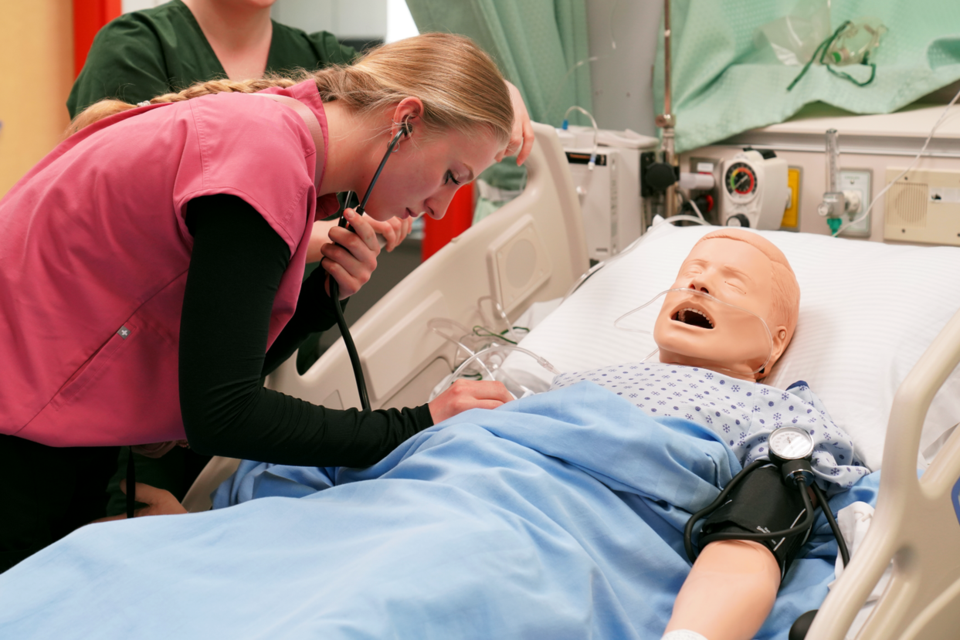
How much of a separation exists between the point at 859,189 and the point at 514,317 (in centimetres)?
92

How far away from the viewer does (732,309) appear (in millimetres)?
1426

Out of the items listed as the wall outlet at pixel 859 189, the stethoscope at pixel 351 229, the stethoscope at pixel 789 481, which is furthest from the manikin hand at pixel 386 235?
the wall outlet at pixel 859 189

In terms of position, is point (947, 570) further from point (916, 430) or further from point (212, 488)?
point (212, 488)

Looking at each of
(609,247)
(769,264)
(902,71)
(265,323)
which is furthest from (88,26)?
(902,71)

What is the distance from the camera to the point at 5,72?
230 centimetres

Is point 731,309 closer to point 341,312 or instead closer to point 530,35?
point 341,312

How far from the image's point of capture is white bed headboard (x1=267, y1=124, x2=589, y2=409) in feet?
5.19

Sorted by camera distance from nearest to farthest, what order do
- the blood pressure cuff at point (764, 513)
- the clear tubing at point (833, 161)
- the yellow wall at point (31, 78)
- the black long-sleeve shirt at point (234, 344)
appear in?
the black long-sleeve shirt at point (234, 344) → the blood pressure cuff at point (764, 513) → the clear tubing at point (833, 161) → the yellow wall at point (31, 78)

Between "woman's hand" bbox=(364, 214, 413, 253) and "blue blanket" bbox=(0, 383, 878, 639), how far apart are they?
41cm

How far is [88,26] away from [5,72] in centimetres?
28

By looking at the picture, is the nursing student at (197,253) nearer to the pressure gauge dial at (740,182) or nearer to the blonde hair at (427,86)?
the blonde hair at (427,86)

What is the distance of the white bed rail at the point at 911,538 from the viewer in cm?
79

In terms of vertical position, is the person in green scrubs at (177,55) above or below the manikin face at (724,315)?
above

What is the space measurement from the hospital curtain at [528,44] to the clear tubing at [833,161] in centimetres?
77
